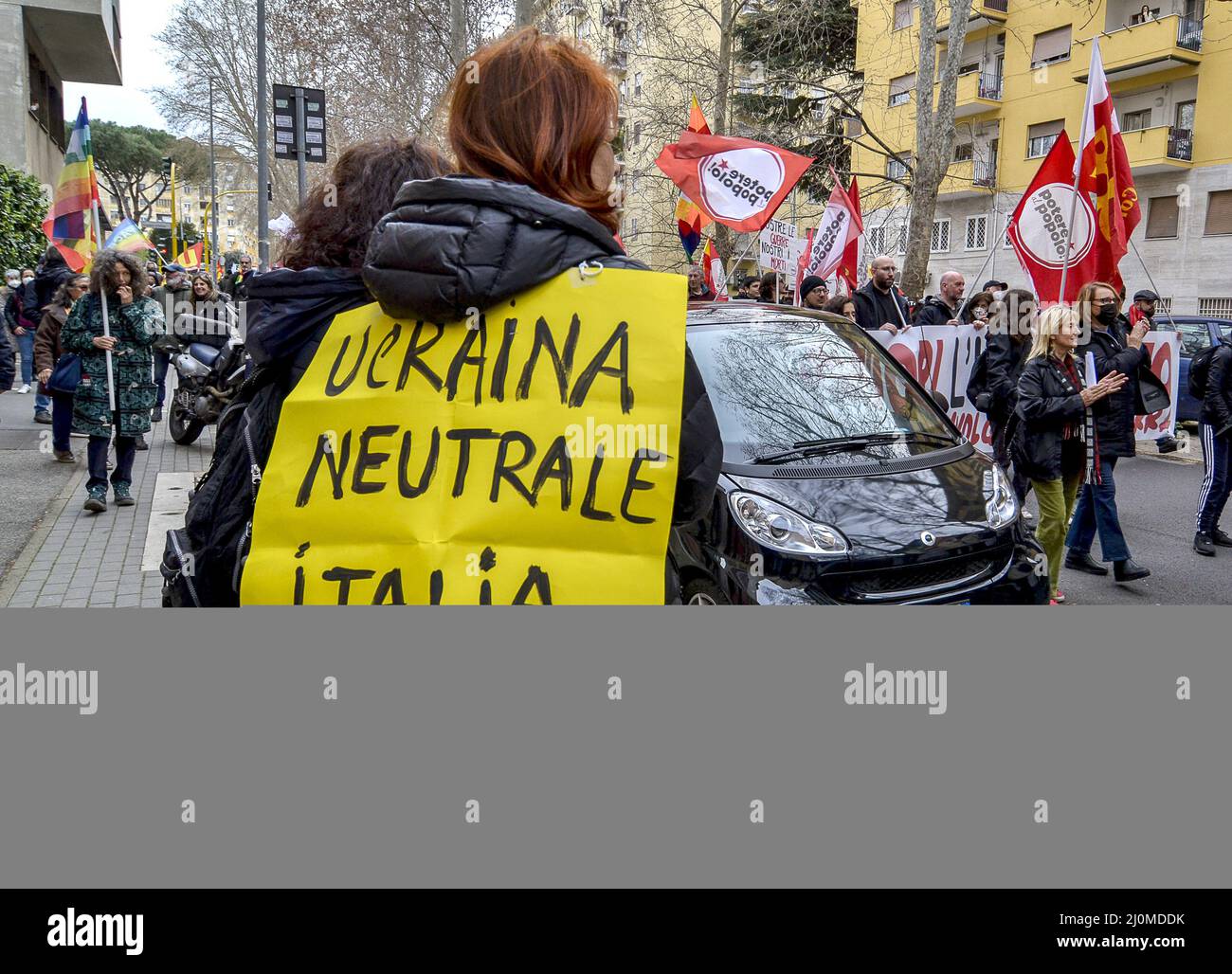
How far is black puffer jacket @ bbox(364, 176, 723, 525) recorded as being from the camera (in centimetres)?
160

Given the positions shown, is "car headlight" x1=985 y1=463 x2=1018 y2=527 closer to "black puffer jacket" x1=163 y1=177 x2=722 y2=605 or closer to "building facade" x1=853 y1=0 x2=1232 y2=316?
"black puffer jacket" x1=163 y1=177 x2=722 y2=605

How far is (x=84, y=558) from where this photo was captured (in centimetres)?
721

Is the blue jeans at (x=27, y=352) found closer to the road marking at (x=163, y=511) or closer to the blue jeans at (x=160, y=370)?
the blue jeans at (x=160, y=370)

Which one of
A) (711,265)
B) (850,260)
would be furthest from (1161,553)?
(711,265)

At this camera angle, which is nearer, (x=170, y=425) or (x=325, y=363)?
(x=325, y=363)

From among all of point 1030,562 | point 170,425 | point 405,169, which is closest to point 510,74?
point 405,169

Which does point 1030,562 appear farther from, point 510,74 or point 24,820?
point 24,820

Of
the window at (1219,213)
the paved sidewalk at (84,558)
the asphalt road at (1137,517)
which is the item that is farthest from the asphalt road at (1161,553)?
the window at (1219,213)

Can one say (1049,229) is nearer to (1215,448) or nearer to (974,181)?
(1215,448)

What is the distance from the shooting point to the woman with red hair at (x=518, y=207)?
1605 millimetres

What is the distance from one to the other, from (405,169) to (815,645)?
1230mm

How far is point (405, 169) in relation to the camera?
208cm

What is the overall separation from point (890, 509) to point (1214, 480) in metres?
4.83

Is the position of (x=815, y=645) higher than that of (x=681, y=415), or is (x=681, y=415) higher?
(x=681, y=415)
